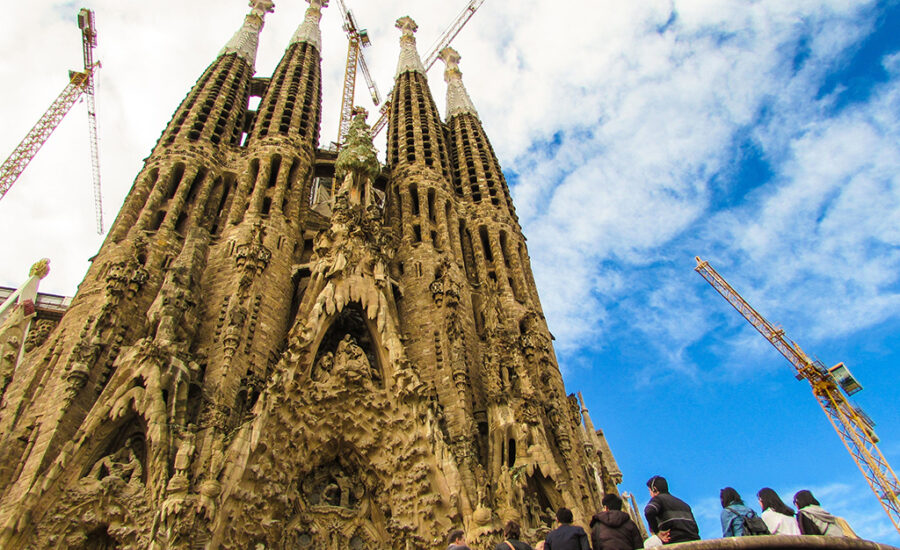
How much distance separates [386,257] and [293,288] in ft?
10.7

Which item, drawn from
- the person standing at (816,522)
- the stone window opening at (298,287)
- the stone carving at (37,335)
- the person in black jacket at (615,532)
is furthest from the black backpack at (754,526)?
the stone carving at (37,335)

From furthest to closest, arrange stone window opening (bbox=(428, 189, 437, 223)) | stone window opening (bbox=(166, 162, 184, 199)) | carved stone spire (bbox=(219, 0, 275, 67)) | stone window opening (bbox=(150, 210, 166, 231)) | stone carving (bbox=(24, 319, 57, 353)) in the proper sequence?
carved stone spire (bbox=(219, 0, 275, 67))
stone window opening (bbox=(428, 189, 437, 223))
stone window opening (bbox=(166, 162, 184, 199))
stone window opening (bbox=(150, 210, 166, 231))
stone carving (bbox=(24, 319, 57, 353))

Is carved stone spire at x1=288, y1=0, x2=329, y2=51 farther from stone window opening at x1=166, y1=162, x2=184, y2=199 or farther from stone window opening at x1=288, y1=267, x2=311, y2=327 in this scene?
stone window opening at x1=288, y1=267, x2=311, y2=327

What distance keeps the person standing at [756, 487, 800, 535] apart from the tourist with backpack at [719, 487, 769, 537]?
0.35ft

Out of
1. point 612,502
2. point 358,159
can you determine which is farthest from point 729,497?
point 358,159

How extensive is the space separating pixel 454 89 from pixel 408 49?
5.06m

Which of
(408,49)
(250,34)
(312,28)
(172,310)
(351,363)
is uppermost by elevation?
(408,49)

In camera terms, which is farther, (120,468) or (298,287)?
(298,287)

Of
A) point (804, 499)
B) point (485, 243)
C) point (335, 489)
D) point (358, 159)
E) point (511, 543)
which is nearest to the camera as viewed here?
point (804, 499)

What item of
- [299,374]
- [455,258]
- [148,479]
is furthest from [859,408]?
[148,479]

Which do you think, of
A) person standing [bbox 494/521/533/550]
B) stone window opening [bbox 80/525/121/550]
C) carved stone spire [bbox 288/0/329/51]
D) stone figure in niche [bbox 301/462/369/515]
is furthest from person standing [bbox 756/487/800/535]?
carved stone spire [bbox 288/0/329/51]

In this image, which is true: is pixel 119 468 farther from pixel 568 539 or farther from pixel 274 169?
pixel 274 169

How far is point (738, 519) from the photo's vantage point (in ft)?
17.1

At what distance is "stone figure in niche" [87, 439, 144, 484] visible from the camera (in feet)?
38.5
